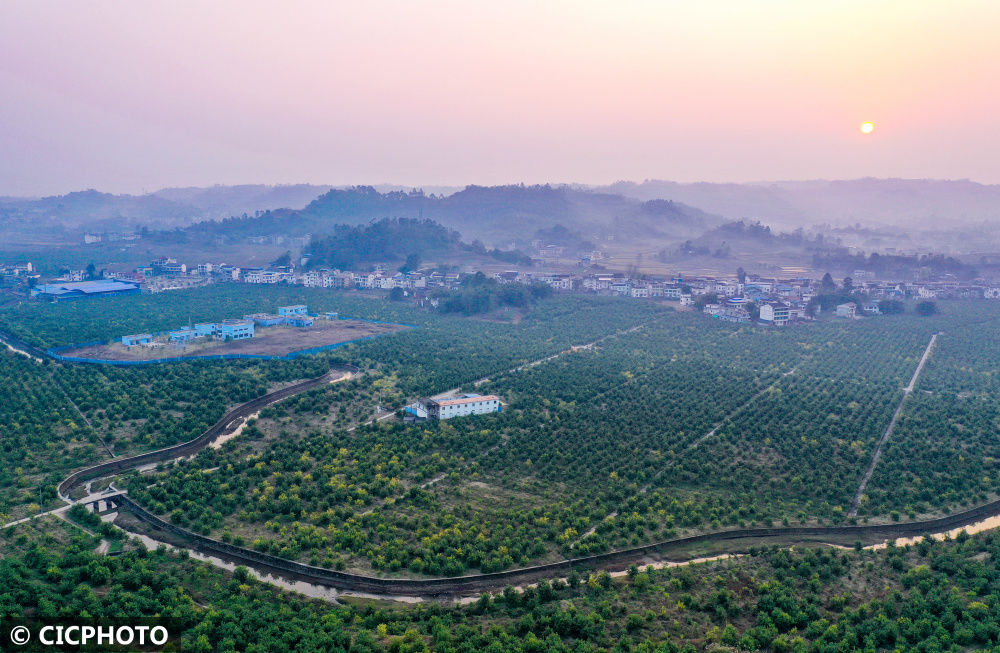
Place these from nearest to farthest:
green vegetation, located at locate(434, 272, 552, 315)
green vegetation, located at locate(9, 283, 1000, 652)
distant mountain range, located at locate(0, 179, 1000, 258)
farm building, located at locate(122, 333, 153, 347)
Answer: green vegetation, located at locate(9, 283, 1000, 652) → farm building, located at locate(122, 333, 153, 347) → green vegetation, located at locate(434, 272, 552, 315) → distant mountain range, located at locate(0, 179, 1000, 258)

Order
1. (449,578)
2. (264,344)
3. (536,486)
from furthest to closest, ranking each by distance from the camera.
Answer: (264,344) < (536,486) < (449,578)

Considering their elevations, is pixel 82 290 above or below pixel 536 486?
above

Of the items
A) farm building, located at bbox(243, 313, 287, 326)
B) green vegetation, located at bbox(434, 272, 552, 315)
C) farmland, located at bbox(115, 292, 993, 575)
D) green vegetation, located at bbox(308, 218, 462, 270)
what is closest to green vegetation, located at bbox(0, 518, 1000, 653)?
farmland, located at bbox(115, 292, 993, 575)

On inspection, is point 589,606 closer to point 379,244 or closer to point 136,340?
point 136,340

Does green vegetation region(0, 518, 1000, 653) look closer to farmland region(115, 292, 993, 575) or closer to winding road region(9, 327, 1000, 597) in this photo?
winding road region(9, 327, 1000, 597)

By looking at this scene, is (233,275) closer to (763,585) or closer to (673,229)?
(763,585)

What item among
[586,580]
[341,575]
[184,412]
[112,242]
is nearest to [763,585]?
[586,580]

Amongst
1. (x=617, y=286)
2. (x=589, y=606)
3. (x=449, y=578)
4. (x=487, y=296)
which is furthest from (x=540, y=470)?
(x=617, y=286)
